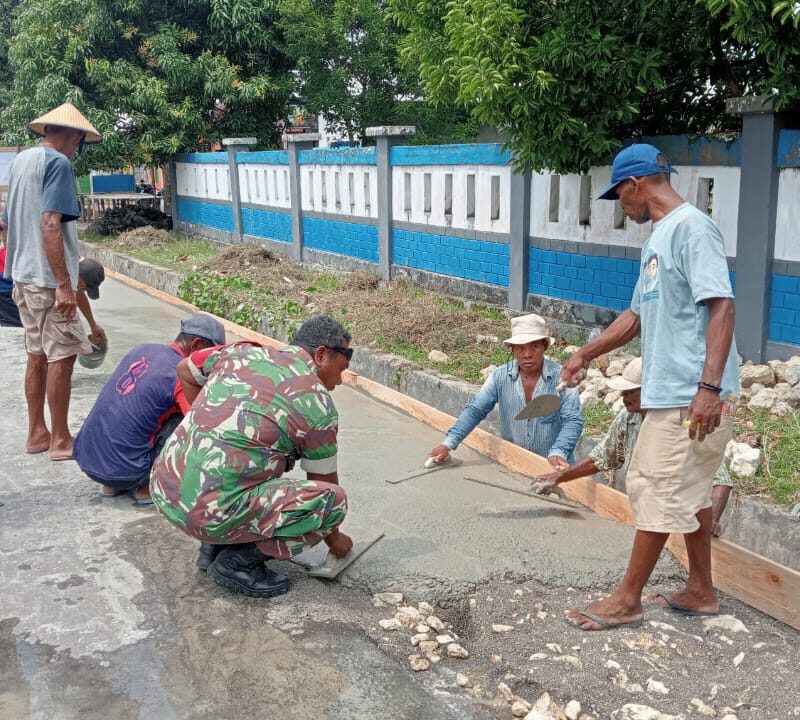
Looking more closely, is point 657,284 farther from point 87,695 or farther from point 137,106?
point 137,106

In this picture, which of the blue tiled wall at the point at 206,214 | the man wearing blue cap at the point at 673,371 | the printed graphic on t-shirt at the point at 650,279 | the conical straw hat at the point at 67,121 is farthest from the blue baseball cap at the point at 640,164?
the blue tiled wall at the point at 206,214

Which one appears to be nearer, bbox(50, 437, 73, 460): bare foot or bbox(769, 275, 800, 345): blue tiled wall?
bbox(50, 437, 73, 460): bare foot

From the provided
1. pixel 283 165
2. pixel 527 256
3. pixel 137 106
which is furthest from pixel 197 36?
pixel 527 256

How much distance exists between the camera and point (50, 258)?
18.3 feet

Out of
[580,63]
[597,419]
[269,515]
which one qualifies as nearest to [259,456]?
[269,515]

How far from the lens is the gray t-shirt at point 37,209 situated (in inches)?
220

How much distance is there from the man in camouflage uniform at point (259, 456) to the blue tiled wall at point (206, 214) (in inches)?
517

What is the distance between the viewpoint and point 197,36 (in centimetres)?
1811

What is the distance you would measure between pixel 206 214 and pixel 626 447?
14.8 metres

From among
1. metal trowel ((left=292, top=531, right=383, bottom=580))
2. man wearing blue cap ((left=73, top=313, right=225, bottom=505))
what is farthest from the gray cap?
metal trowel ((left=292, top=531, right=383, bottom=580))

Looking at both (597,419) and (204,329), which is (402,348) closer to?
(597,419)

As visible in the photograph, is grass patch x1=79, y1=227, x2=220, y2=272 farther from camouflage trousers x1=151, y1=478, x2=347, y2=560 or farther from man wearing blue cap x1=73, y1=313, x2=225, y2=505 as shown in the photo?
camouflage trousers x1=151, y1=478, x2=347, y2=560

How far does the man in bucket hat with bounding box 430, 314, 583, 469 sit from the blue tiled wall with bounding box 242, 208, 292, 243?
30.6 feet

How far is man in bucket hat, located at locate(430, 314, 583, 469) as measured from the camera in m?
5.03
